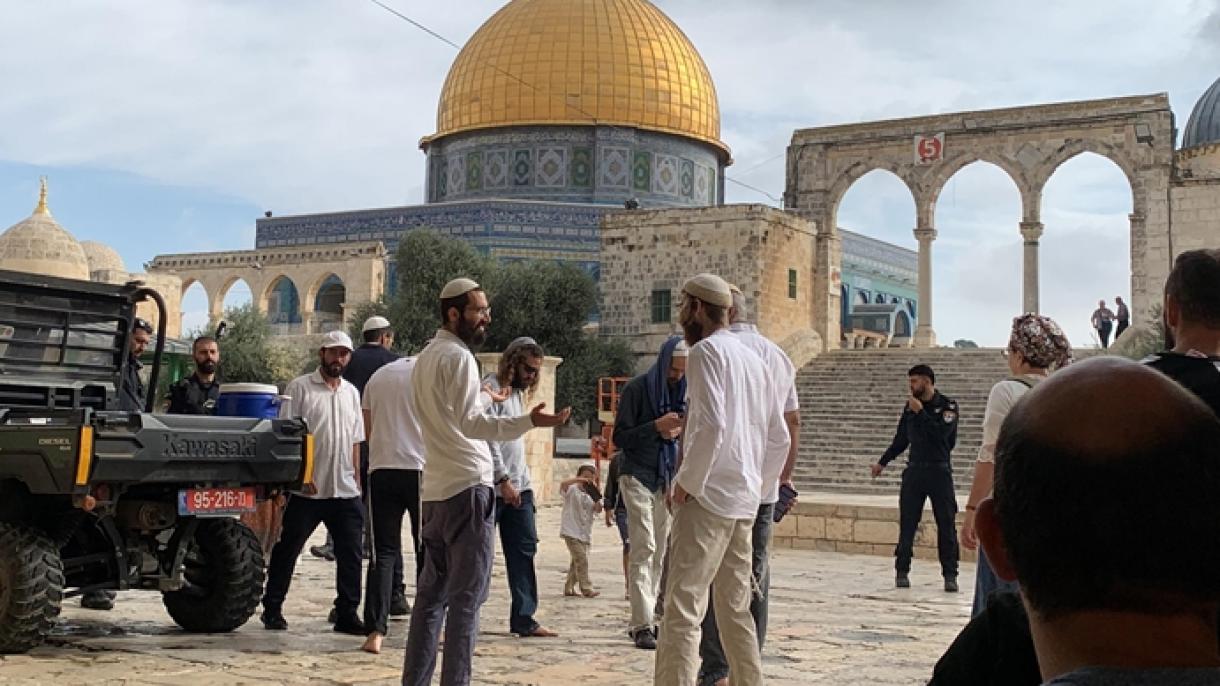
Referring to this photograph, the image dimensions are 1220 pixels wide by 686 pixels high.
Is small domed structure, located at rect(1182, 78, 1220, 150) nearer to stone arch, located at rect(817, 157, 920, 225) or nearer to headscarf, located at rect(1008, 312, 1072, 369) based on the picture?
stone arch, located at rect(817, 157, 920, 225)

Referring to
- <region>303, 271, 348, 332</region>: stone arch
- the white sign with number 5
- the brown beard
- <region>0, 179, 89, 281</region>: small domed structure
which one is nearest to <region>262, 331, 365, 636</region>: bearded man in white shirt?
the brown beard

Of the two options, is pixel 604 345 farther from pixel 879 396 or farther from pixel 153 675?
pixel 153 675

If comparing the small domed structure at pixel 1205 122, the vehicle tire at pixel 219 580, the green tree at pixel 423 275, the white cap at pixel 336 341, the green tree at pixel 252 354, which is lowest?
the vehicle tire at pixel 219 580

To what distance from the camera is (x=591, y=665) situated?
528 centimetres

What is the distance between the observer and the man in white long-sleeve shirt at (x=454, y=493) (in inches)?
160

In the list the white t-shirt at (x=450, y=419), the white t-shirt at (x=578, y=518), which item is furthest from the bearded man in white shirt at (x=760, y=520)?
the white t-shirt at (x=578, y=518)

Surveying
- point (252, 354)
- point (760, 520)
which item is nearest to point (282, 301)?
point (252, 354)

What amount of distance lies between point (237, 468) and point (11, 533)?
93 centimetres

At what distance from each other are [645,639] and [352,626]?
133cm

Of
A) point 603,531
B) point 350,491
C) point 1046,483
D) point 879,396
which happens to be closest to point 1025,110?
point 879,396

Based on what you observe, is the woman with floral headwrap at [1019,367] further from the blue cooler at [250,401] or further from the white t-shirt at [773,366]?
the blue cooler at [250,401]

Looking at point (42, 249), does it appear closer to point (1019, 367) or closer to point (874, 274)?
point (874, 274)

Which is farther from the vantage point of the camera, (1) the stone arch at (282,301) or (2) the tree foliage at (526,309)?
(1) the stone arch at (282,301)

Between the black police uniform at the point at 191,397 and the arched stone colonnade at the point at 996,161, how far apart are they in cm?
2224
